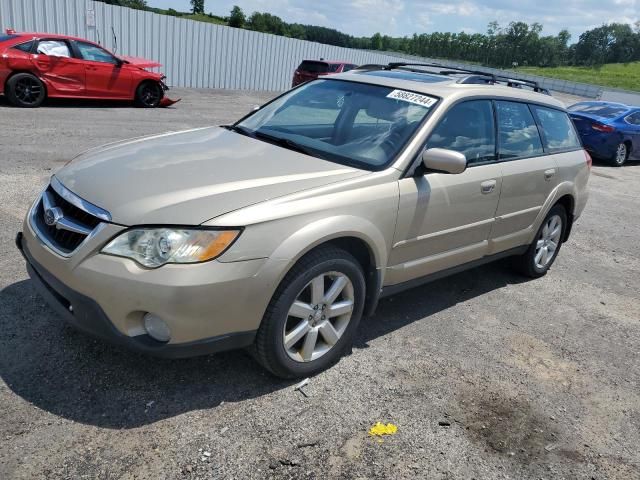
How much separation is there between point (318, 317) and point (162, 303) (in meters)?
1.00

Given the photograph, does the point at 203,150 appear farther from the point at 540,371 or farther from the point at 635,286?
the point at 635,286

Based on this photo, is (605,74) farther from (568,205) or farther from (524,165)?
(524,165)

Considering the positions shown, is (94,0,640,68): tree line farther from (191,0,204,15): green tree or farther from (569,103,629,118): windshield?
(569,103,629,118): windshield

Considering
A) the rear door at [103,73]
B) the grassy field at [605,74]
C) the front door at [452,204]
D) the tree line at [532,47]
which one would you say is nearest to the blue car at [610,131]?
the front door at [452,204]

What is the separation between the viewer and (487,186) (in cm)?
424

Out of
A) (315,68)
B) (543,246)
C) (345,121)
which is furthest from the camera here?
(315,68)

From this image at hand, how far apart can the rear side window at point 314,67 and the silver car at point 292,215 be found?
13.8 meters

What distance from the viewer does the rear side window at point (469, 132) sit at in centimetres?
392

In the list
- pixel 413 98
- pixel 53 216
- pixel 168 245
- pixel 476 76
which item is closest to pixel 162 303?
pixel 168 245

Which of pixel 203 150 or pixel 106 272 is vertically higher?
pixel 203 150

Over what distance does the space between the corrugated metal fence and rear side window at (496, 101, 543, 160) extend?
1425 centimetres

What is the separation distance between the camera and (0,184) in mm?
6223

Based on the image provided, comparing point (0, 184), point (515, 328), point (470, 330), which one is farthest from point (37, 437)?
point (0, 184)

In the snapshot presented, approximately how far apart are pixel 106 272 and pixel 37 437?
832mm
